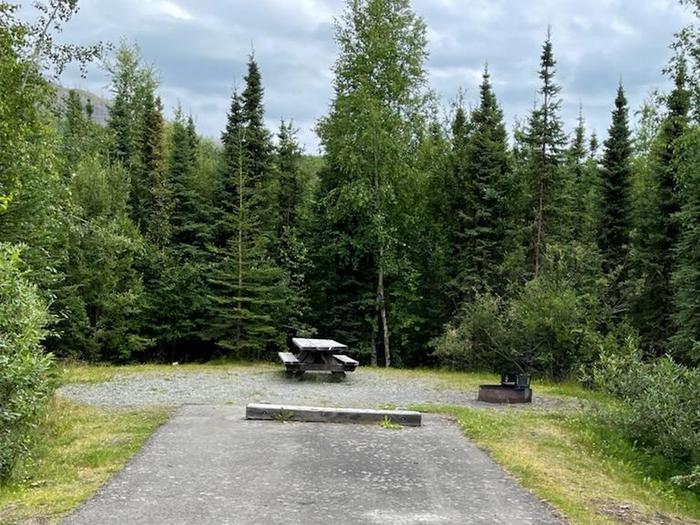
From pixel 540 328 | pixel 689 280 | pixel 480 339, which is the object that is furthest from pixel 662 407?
pixel 689 280

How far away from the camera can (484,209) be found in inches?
925

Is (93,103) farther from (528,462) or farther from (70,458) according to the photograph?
(528,462)

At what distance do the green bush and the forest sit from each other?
8.45 m

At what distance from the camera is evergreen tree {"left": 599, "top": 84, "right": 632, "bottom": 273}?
76.2 feet

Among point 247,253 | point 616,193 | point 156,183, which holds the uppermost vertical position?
point 156,183

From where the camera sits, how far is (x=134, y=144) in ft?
99.6

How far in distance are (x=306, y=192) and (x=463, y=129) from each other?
23.7 ft

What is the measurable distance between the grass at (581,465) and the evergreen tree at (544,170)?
1274 cm

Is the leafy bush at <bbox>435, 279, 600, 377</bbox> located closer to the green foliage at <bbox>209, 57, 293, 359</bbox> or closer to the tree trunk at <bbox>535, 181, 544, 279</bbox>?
the tree trunk at <bbox>535, 181, 544, 279</bbox>

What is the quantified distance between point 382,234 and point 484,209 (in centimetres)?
448

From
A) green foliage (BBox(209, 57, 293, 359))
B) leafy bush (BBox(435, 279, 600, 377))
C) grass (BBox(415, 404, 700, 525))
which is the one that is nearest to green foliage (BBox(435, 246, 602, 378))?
leafy bush (BBox(435, 279, 600, 377))

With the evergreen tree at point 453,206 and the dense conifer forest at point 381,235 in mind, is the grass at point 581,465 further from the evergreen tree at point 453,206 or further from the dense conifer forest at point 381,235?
the evergreen tree at point 453,206

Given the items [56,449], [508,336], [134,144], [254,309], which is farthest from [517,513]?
[134,144]

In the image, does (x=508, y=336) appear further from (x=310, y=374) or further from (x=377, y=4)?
(x=377, y=4)
